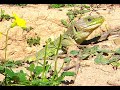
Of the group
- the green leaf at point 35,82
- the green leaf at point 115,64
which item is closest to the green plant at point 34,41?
the green leaf at point 115,64

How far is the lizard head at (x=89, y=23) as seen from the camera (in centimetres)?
635

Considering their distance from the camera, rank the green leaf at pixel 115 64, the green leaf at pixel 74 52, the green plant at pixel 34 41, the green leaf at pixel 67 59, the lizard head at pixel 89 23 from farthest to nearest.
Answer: the green plant at pixel 34 41
the lizard head at pixel 89 23
the green leaf at pixel 74 52
the green leaf at pixel 67 59
the green leaf at pixel 115 64

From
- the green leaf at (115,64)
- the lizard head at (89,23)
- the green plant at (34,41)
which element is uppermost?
the lizard head at (89,23)

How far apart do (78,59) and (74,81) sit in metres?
0.94

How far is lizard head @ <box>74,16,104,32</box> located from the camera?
6.35 m

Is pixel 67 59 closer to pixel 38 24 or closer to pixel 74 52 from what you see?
pixel 74 52

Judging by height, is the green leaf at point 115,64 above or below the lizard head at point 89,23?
below

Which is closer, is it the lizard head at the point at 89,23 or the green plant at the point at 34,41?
the lizard head at the point at 89,23

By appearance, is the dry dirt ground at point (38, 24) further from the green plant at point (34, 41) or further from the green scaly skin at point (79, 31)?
the green scaly skin at point (79, 31)

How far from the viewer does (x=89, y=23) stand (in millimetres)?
6434

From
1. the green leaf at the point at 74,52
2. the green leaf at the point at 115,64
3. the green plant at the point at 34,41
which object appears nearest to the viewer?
the green leaf at the point at 115,64

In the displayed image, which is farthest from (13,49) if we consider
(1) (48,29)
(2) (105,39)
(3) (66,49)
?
(2) (105,39)

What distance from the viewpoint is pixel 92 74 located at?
189 inches
